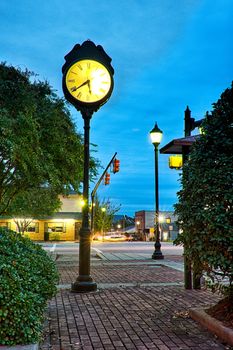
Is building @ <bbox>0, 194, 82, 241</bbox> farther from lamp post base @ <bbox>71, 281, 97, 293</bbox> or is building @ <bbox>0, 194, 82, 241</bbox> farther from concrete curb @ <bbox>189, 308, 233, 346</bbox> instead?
concrete curb @ <bbox>189, 308, 233, 346</bbox>

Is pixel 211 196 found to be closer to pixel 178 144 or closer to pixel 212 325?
pixel 212 325

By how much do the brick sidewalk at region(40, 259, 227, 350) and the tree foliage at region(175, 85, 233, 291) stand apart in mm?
988

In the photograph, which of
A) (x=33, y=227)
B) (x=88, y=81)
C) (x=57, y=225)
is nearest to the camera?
(x=88, y=81)

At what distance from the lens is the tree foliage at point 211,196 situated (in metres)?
5.04

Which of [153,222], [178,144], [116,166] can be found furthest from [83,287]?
[153,222]

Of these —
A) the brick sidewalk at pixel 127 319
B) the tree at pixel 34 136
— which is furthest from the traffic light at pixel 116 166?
the brick sidewalk at pixel 127 319

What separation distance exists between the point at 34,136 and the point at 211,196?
814 cm

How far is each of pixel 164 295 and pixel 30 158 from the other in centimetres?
605

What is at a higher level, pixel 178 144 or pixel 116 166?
pixel 116 166

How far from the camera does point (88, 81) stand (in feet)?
31.4

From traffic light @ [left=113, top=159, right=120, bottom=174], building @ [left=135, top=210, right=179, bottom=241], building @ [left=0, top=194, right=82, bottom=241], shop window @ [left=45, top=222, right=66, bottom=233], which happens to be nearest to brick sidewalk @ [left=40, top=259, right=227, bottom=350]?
traffic light @ [left=113, top=159, right=120, bottom=174]

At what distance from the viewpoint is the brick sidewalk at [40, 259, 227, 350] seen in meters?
5.06

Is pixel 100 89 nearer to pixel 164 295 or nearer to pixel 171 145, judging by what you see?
pixel 171 145

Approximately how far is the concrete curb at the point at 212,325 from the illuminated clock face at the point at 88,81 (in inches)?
209
